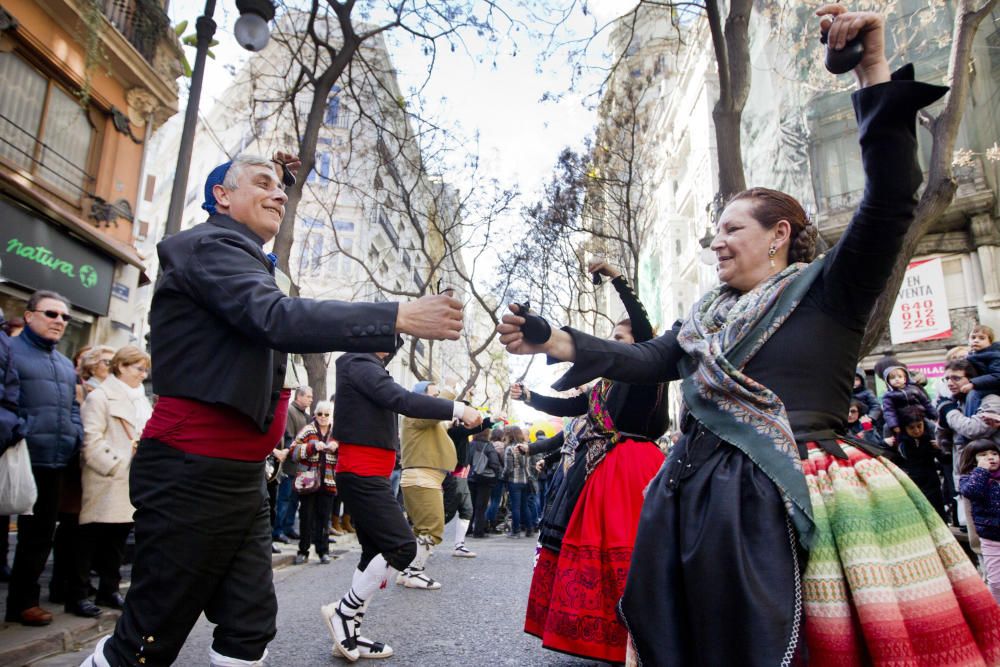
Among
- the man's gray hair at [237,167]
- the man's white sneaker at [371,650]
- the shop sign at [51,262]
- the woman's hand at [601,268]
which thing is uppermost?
the shop sign at [51,262]

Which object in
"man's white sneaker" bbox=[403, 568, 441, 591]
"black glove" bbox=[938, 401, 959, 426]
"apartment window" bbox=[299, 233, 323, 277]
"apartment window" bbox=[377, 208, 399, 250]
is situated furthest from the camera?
"apartment window" bbox=[377, 208, 399, 250]

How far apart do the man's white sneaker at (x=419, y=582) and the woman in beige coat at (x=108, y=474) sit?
2.57m

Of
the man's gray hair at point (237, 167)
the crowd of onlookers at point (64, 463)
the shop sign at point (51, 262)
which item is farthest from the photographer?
the shop sign at point (51, 262)

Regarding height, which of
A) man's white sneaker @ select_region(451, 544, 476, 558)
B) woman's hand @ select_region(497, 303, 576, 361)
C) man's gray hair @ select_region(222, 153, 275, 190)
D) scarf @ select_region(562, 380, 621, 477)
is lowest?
man's white sneaker @ select_region(451, 544, 476, 558)

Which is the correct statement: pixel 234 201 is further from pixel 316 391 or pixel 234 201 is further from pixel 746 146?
pixel 746 146

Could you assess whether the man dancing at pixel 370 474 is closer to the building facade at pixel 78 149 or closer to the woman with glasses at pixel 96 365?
the woman with glasses at pixel 96 365

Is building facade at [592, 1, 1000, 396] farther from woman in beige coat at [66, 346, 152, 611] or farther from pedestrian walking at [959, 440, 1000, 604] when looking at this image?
woman in beige coat at [66, 346, 152, 611]

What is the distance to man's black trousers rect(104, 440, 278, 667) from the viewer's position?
2020 millimetres

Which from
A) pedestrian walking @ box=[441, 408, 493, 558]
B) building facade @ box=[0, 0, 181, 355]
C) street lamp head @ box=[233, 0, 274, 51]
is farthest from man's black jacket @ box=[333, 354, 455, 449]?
building facade @ box=[0, 0, 181, 355]

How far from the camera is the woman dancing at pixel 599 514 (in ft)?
11.0

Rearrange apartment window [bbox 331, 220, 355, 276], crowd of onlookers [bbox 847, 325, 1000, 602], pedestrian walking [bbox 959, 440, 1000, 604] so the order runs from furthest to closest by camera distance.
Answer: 1. apartment window [bbox 331, 220, 355, 276]
2. crowd of onlookers [bbox 847, 325, 1000, 602]
3. pedestrian walking [bbox 959, 440, 1000, 604]

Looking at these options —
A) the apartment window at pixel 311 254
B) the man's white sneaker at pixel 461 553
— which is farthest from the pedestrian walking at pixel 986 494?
the apartment window at pixel 311 254

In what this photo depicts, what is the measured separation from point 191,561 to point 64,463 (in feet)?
11.4

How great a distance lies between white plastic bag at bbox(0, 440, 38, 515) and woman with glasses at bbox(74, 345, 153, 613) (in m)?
0.49
